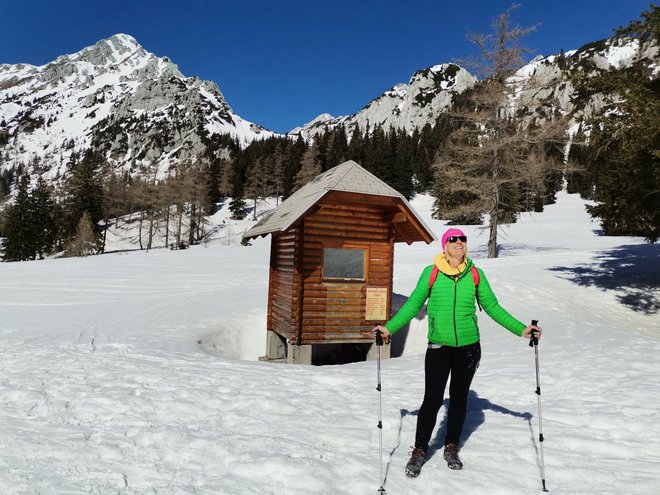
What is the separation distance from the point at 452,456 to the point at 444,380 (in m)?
0.74

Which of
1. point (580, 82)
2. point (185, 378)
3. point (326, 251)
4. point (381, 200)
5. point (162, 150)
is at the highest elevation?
point (162, 150)

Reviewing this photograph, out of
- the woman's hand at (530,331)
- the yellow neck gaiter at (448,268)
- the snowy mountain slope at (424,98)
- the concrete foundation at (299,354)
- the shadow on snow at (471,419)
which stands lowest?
the concrete foundation at (299,354)

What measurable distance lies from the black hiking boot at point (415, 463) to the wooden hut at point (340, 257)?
650cm

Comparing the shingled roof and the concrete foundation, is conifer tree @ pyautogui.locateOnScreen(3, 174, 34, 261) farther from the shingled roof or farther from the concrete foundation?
the concrete foundation

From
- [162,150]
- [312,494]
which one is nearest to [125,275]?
[312,494]

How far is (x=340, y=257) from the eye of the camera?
10633 mm

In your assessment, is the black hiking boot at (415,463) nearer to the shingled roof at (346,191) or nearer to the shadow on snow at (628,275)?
the shingled roof at (346,191)

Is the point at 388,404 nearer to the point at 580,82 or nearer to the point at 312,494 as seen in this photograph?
the point at 312,494

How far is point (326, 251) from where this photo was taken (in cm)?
1052

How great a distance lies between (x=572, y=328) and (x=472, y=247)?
784 inches

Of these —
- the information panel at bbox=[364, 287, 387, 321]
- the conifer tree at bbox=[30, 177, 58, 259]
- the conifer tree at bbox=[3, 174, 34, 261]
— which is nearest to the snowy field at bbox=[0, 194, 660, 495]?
the information panel at bbox=[364, 287, 387, 321]

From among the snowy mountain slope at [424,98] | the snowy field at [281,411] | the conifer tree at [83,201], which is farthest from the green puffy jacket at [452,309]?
the snowy mountain slope at [424,98]

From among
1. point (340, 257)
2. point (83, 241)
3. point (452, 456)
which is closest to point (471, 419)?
point (452, 456)

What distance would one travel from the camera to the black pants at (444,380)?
3.89 meters
